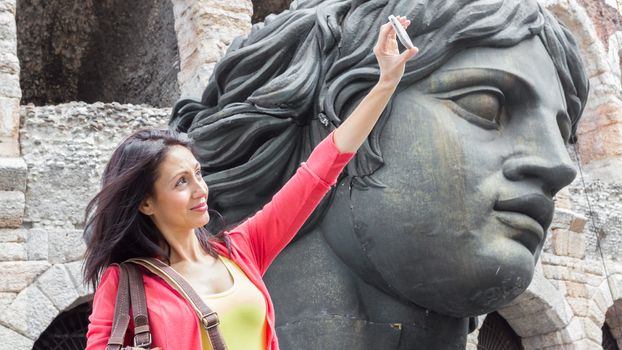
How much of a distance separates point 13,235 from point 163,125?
1.60 metres

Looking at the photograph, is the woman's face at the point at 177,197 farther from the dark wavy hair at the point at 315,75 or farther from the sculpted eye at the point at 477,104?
the sculpted eye at the point at 477,104

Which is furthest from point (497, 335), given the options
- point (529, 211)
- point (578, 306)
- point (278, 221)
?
point (278, 221)

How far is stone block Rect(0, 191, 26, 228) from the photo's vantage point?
8.35 m

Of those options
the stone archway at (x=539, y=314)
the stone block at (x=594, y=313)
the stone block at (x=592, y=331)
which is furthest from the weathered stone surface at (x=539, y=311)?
the stone block at (x=594, y=313)

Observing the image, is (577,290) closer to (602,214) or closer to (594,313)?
(594,313)

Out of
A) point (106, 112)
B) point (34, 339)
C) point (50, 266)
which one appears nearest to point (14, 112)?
point (106, 112)

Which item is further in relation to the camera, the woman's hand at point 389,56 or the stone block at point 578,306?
the stone block at point 578,306

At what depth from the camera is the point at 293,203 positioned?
1766 millimetres

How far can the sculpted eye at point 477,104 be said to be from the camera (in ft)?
6.41

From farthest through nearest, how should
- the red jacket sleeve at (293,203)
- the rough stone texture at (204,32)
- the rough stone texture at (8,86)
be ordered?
the rough stone texture at (204,32) → the rough stone texture at (8,86) → the red jacket sleeve at (293,203)

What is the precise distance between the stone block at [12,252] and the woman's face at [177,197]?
276 inches

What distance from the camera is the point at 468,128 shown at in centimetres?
193

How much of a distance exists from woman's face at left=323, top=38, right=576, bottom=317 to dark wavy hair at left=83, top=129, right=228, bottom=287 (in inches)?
18.5

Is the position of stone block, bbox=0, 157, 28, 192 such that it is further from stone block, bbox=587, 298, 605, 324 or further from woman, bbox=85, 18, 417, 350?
woman, bbox=85, 18, 417, 350
